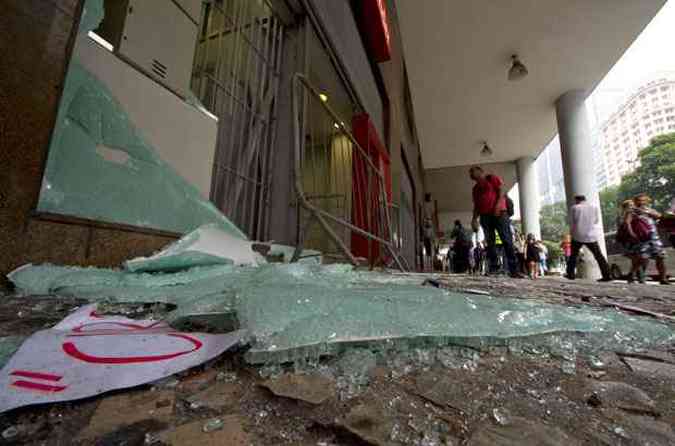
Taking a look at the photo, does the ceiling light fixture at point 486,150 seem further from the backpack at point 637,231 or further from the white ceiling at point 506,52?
the backpack at point 637,231

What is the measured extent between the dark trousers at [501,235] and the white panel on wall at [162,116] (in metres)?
3.50

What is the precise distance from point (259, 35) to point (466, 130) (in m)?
8.52

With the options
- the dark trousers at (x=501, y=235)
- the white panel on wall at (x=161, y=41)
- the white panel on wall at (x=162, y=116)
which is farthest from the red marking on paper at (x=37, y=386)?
the dark trousers at (x=501, y=235)

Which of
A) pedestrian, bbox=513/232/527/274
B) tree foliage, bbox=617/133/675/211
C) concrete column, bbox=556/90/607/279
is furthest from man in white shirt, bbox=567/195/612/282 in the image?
tree foliage, bbox=617/133/675/211

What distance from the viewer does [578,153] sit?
653 centimetres

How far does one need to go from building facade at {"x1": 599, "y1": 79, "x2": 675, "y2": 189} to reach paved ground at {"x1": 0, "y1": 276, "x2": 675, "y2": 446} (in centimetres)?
5067

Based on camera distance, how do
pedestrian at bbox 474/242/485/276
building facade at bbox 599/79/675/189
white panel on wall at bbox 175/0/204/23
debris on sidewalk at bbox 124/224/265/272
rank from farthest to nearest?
building facade at bbox 599/79/675/189 < pedestrian at bbox 474/242/485/276 < white panel on wall at bbox 175/0/204/23 < debris on sidewalk at bbox 124/224/265/272

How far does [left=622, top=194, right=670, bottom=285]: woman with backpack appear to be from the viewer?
426 centimetres

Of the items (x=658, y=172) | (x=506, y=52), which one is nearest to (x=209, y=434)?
(x=506, y=52)

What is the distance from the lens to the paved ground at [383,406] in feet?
1.04

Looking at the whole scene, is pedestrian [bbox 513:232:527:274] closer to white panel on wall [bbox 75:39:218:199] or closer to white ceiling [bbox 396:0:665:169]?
white ceiling [bbox 396:0:665:169]

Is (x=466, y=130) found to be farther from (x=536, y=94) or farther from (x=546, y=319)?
(x=546, y=319)

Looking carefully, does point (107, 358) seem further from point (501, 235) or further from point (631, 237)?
point (631, 237)

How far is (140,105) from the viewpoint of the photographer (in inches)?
49.0
